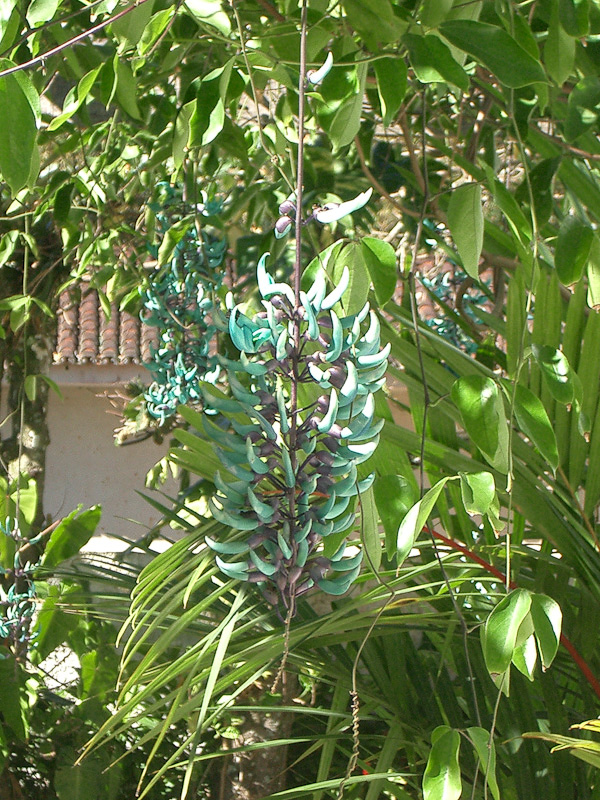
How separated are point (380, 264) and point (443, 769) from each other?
1.44 feet

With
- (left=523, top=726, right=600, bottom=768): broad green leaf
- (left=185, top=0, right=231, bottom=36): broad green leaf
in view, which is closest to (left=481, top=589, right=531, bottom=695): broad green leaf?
(left=523, top=726, right=600, bottom=768): broad green leaf

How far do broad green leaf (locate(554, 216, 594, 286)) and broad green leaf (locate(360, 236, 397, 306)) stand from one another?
7.5 inches

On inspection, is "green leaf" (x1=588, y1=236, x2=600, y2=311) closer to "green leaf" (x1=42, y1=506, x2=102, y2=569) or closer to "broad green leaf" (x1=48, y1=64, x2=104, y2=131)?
"broad green leaf" (x1=48, y1=64, x2=104, y2=131)

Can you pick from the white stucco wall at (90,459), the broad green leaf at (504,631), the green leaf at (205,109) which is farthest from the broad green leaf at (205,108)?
the white stucco wall at (90,459)

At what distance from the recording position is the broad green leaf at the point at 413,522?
0.71 m

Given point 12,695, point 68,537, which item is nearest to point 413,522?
point 68,537

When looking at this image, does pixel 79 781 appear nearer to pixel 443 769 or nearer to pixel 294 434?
pixel 443 769

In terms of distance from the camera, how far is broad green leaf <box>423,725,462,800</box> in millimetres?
753

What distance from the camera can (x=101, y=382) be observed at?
578 centimetres

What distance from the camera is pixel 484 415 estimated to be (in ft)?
2.46

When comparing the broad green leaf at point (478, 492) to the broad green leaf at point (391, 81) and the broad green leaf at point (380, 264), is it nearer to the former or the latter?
the broad green leaf at point (380, 264)

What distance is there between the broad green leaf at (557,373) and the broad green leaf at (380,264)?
17 cm

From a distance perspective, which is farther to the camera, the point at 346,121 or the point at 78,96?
the point at 78,96

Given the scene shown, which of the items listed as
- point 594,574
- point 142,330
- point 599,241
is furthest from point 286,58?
point 142,330
